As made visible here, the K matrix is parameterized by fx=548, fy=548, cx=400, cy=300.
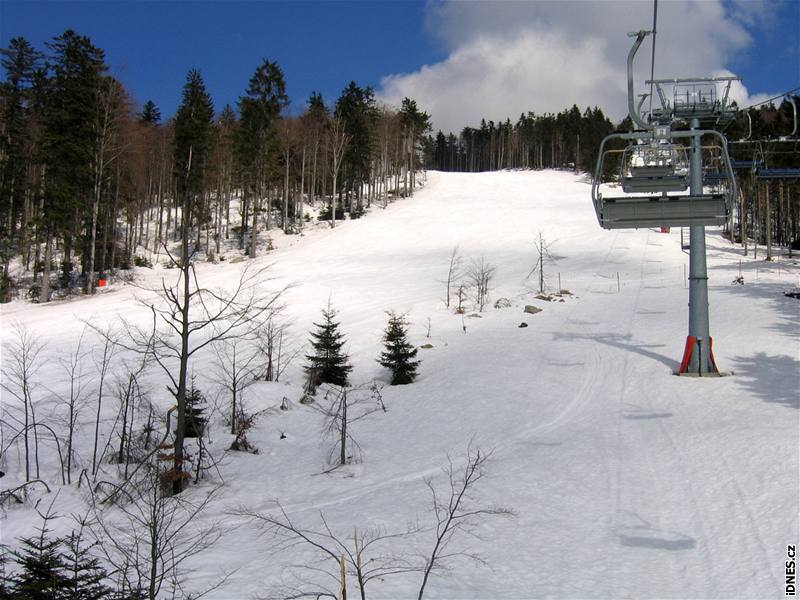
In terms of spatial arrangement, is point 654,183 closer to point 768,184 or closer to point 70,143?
point 70,143

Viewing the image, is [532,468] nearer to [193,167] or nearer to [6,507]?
[6,507]

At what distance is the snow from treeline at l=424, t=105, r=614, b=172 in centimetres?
5842

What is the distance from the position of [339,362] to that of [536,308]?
12621mm

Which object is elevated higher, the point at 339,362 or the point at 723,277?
the point at 723,277

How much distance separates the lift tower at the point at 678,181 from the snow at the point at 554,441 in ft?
8.01

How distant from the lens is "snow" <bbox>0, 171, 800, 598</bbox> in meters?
7.37

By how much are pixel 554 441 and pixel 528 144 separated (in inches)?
4633

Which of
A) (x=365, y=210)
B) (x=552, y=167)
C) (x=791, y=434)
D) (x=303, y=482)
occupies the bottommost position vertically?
(x=303, y=482)

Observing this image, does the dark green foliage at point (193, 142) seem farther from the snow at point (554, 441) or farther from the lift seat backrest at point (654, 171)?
the lift seat backrest at point (654, 171)

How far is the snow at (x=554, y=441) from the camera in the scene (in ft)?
24.2

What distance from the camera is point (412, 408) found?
17.0 metres

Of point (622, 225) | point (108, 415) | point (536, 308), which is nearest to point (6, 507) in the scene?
point (108, 415)

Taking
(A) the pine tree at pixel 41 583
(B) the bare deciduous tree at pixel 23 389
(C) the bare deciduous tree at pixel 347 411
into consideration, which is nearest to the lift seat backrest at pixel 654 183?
(C) the bare deciduous tree at pixel 347 411

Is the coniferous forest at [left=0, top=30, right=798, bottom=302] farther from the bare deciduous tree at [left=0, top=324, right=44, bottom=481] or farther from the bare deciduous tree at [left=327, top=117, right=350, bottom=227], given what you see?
the bare deciduous tree at [left=0, top=324, right=44, bottom=481]
